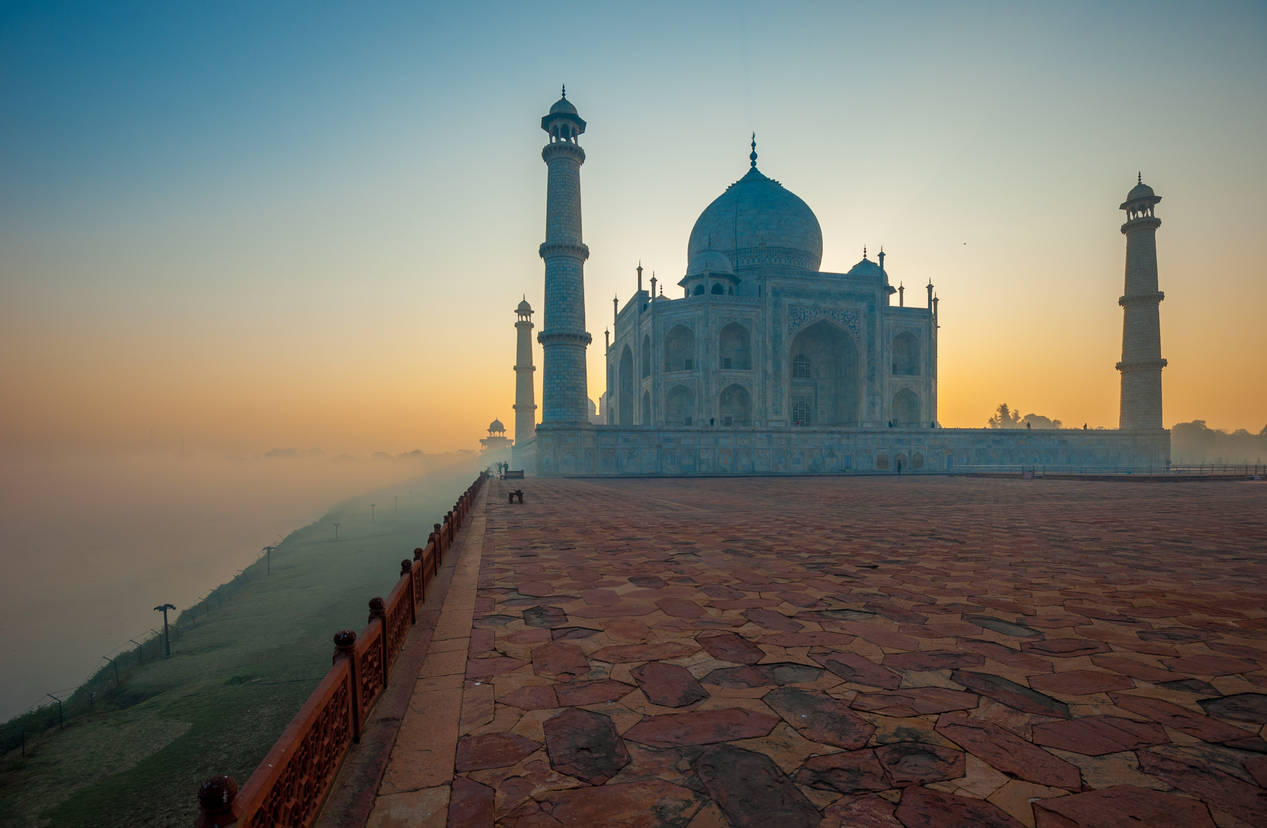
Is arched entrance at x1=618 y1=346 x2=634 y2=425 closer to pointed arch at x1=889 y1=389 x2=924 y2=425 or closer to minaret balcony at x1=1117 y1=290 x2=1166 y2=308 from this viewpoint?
pointed arch at x1=889 y1=389 x2=924 y2=425

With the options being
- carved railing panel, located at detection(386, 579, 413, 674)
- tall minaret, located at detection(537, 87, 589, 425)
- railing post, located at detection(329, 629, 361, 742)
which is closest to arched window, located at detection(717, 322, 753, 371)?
tall minaret, located at detection(537, 87, 589, 425)

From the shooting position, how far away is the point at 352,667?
2.33 m

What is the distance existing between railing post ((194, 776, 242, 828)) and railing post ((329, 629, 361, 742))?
3.28ft

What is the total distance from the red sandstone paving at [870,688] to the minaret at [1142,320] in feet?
97.2

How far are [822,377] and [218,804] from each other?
116 feet

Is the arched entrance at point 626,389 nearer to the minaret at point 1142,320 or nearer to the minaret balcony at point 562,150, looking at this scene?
the minaret balcony at point 562,150

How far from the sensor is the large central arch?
33.0 m

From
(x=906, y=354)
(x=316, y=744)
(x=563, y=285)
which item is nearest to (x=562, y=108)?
(x=563, y=285)

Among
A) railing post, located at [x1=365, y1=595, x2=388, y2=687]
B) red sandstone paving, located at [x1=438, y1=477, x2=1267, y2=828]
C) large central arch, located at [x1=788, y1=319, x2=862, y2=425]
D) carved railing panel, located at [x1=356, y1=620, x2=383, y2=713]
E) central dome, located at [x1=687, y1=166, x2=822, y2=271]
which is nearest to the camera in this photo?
→ red sandstone paving, located at [x1=438, y1=477, x2=1267, y2=828]

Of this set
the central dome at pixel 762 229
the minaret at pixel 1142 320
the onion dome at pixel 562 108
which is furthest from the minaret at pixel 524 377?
the minaret at pixel 1142 320

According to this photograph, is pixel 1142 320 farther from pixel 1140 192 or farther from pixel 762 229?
pixel 762 229

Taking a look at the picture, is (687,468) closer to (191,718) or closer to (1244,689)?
(191,718)

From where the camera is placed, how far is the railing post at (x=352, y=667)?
90.9 inches

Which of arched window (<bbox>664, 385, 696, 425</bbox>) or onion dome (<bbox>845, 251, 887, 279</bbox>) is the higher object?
onion dome (<bbox>845, 251, 887, 279</bbox>)
